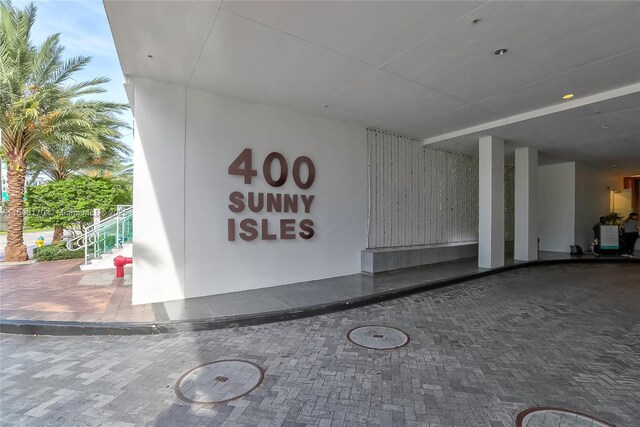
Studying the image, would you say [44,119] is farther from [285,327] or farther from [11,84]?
[285,327]

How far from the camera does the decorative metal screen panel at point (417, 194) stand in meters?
7.92

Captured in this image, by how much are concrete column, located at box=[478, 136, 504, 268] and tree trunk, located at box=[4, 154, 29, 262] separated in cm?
1359

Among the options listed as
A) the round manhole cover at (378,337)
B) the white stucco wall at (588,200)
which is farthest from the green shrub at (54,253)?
the white stucco wall at (588,200)

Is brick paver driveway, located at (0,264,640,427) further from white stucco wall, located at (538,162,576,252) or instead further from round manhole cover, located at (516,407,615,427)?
white stucco wall, located at (538,162,576,252)

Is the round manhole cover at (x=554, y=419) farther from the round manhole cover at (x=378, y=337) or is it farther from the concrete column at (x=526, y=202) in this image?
A: the concrete column at (x=526, y=202)

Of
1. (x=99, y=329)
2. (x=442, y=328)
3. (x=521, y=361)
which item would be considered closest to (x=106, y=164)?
(x=99, y=329)

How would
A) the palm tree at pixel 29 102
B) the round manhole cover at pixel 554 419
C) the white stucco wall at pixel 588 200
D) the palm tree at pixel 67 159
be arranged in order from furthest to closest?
the white stucco wall at pixel 588 200 → the palm tree at pixel 67 159 → the palm tree at pixel 29 102 → the round manhole cover at pixel 554 419

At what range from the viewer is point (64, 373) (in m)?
3.00

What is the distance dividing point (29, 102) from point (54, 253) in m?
4.57

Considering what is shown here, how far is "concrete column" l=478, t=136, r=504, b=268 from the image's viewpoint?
786 cm

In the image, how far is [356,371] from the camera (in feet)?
10.0

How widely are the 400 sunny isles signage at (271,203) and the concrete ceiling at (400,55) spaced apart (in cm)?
120

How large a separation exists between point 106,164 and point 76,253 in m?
5.27

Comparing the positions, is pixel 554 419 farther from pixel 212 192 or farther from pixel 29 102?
pixel 29 102
